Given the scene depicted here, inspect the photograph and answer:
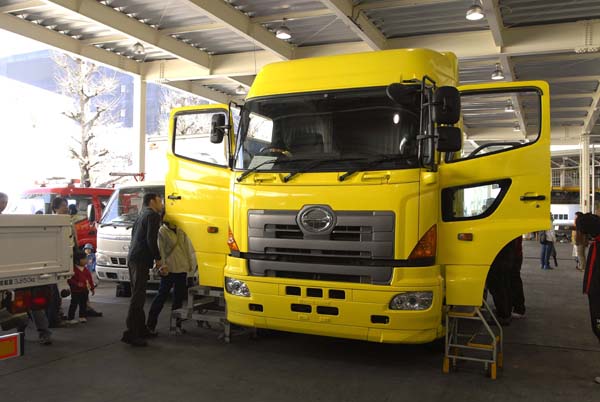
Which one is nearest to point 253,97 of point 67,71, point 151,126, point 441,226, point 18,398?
point 441,226

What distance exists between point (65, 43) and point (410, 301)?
12884mm

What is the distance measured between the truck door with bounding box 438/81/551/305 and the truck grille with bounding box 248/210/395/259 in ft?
2.40

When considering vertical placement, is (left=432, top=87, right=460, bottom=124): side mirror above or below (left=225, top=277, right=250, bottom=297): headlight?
above

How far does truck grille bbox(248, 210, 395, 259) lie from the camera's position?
4.96 m

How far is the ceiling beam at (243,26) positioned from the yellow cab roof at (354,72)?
571 cm

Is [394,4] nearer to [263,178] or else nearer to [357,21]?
[357,21]

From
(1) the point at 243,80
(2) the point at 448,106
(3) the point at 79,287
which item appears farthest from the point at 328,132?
(1) the point at 243,80

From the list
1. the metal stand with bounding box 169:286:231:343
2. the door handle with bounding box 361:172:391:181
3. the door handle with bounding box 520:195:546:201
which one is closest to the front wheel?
the metal stand with bounding box 169:286:231:343

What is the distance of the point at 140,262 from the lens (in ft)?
21.1

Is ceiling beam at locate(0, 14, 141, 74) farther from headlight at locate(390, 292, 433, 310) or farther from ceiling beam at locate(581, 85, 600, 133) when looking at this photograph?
ceiling beam at locate(581, 85, 600, 133)

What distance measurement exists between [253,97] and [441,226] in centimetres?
246

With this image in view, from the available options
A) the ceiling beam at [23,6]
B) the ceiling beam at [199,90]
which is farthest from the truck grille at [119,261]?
the ceiling beam at [199,90]

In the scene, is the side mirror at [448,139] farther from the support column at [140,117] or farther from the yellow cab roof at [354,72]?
the support column at [140,117]

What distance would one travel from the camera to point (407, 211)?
16.1 ft
